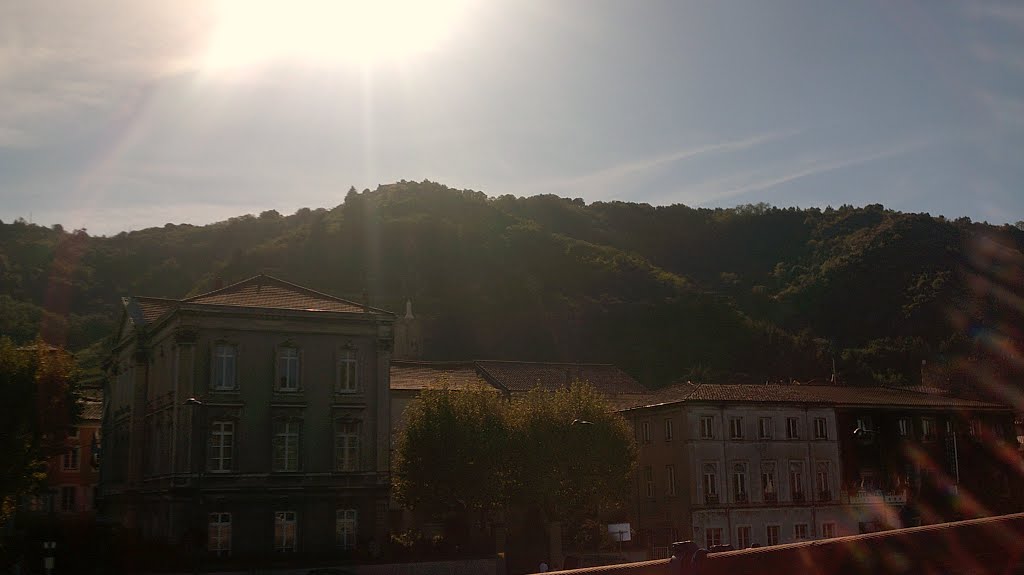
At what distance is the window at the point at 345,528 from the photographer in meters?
49.1

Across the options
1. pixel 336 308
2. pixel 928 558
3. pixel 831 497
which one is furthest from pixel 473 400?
pixel 928 558

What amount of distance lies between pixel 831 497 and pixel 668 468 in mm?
10696

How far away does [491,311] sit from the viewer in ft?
468

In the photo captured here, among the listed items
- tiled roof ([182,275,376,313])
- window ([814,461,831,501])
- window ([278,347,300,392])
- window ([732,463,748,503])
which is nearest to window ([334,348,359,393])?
window ([278,347,300,392])

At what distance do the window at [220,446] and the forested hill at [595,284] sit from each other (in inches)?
2238

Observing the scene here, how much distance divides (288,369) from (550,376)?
86.3 feet

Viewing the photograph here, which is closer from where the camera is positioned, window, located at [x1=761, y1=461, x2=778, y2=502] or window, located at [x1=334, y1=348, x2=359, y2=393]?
window, located at [x1=334, y1=348, x2=359, y2=393]

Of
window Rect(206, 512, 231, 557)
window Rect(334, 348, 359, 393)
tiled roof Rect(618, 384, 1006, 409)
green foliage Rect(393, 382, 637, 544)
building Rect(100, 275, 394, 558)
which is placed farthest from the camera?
tiled roof Rect(618, 384, 1006, 409)

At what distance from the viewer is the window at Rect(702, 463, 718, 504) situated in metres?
57.8

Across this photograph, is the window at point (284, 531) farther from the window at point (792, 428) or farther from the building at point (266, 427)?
the window at point (792, 428)

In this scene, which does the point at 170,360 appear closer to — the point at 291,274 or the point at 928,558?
the point at 928,558

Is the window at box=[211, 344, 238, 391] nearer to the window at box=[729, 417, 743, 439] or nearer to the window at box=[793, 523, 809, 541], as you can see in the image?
the window at box=[729, 417, 743, 439]

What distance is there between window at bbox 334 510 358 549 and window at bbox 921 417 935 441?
129ft

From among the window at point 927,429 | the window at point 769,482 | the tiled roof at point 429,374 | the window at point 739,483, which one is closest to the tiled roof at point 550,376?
the tiled roof at point 429,374
